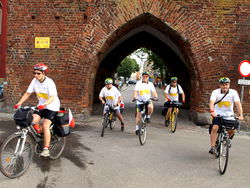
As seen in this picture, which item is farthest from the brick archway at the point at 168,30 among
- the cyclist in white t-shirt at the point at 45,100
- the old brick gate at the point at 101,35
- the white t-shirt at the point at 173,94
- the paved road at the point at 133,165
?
the cyclist in white t-shirt at the point at 45,100

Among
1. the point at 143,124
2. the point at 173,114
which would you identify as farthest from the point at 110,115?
the point at 173,114

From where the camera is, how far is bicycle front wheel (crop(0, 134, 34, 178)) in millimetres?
3613

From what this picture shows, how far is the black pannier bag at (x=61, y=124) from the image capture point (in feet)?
15.2

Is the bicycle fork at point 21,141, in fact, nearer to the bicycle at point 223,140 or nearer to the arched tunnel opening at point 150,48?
the bicycle at point 223,140

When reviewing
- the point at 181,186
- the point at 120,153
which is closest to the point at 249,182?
the point at 181,186

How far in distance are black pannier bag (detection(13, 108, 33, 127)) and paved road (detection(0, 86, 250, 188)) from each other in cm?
83

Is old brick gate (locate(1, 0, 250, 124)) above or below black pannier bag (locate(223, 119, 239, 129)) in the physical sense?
above

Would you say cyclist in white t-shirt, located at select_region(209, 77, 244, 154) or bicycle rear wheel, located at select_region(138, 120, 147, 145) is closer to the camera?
cyclist in white t-shirt, located at select_region(209, 77, 244, 154)

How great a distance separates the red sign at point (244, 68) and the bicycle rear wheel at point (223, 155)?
5032 mm

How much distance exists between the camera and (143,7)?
31.6 ft

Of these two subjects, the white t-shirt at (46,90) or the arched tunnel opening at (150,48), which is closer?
the white t-shirt at (46,90)

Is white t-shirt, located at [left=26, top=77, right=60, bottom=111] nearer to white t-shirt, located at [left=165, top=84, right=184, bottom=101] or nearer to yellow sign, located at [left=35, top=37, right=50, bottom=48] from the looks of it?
white t-shirt, located at [left=165, top=84, right=184, bottom=101]

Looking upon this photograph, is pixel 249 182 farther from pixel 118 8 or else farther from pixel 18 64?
pixel 18 64

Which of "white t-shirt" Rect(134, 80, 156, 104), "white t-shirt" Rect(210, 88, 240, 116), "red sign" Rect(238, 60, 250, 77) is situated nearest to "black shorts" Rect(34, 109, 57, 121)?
"white t-shirt" Rect(210, 88, 240, 116)
